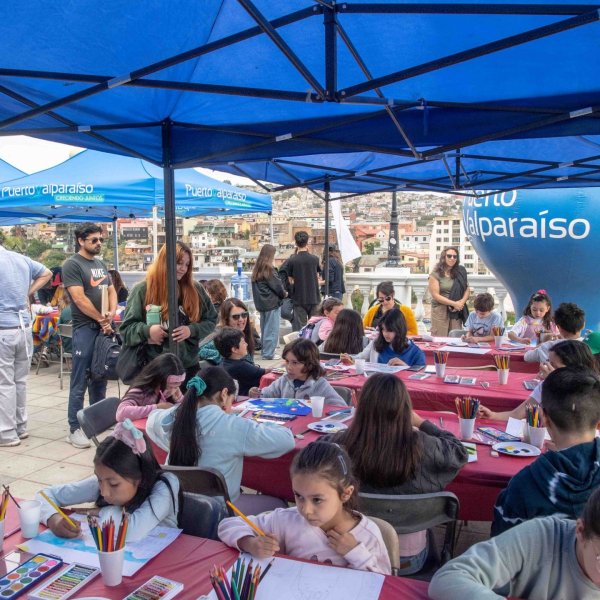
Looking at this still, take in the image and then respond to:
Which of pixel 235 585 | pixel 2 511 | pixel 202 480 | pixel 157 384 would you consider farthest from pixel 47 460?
pixel 235 585

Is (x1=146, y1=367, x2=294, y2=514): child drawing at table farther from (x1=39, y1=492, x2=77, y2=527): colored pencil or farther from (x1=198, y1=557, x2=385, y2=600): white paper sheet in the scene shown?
(x1=198, y1=557, x2=385, y2=600): white paper sheet

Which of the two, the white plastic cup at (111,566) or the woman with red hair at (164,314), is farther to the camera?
the woman with red hair at (164,314)

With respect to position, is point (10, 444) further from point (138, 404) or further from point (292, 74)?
point (292, 74)

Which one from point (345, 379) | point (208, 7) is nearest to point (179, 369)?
point (345, 379)

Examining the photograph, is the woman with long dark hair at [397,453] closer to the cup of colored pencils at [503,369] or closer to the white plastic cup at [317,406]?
the white plastic cup at [317,406]

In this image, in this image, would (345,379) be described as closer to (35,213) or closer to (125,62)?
(125,62)

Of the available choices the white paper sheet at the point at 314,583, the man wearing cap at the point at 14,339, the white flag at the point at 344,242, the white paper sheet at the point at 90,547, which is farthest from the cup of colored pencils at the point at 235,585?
the white flag at the point at 344,242

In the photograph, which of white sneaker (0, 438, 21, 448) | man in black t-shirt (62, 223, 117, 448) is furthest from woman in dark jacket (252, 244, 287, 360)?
white sneaker (0, 438, 21, 448)

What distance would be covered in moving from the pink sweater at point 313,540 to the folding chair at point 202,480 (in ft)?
1.77

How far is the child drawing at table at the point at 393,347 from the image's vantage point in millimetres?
4629

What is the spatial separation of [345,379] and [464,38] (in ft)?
8.16

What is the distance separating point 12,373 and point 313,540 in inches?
149

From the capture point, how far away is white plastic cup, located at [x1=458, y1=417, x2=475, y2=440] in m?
2.84

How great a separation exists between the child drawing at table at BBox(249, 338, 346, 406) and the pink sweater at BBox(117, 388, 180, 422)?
81 centimetres
